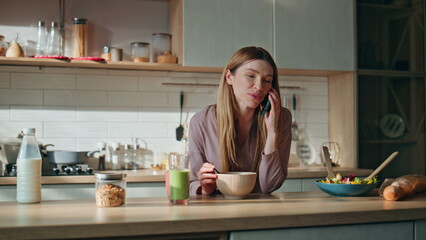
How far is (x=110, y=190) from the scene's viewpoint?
177cm

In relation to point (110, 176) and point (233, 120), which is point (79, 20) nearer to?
point (233, 120)

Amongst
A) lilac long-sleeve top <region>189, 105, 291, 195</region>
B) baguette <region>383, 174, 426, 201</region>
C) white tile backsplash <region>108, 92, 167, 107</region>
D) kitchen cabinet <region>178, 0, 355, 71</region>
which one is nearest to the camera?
baguette <region>383, 174, 426, 201</region>

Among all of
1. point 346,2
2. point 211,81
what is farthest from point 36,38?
point 346,2

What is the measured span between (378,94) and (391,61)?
1.02 ft

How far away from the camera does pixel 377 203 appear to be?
1901 mm

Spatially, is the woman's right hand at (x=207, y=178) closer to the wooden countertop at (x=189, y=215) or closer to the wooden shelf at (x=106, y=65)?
the wooden countertop at (x=189, y=215)

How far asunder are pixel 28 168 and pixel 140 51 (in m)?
2.23

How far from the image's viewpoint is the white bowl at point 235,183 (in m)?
1.98

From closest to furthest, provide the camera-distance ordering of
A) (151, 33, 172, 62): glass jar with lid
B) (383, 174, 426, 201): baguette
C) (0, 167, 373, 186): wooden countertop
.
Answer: (383, 174, 426, 201): baguette → (0, 167, 373, 186): wooden countertop → (151, 33, 172, 62): glass jar with lid

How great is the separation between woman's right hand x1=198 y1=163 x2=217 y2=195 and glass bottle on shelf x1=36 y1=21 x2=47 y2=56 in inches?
84.0

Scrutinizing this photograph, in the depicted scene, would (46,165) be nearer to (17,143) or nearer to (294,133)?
(17,143)

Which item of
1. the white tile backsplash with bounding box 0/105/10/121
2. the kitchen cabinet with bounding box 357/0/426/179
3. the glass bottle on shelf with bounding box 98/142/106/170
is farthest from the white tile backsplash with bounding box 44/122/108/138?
the kitchen cabinet with bounding box 357/0/426/179

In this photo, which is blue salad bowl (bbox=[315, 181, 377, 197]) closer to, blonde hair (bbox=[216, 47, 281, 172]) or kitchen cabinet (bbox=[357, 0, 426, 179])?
blonde hair (bbox=[216, 47, 281, 172])

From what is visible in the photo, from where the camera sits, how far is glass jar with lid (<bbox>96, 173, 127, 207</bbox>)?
5.78ft
